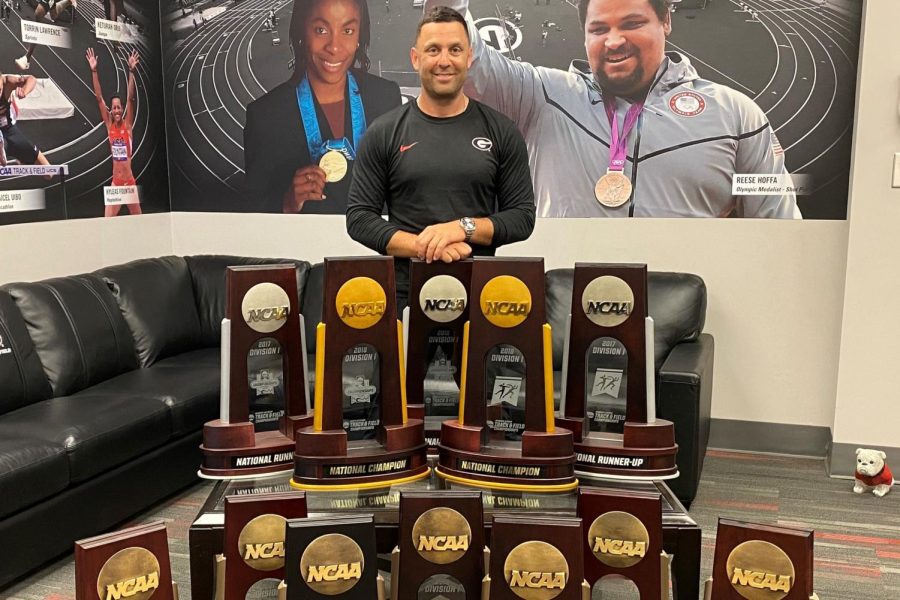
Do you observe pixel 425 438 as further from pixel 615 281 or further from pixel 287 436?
pixel 615 281

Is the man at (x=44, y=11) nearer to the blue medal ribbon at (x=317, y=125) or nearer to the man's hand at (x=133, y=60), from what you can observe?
the man's hand at (x=133, y=60)

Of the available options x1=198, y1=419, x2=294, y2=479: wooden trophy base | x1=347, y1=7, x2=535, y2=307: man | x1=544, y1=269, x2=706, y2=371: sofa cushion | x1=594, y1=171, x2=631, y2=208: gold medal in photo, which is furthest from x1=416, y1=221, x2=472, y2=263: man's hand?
x1=594, y1=171, x2=631, y2=208: gold medal in photo

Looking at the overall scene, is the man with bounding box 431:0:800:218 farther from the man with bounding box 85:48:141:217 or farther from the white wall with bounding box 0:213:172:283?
the white wall with bounding box 0:213:172:283

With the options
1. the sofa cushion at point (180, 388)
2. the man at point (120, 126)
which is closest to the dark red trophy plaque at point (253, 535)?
the sofa cushion at point (180, 388)

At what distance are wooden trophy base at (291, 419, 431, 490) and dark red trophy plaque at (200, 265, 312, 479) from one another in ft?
0.35

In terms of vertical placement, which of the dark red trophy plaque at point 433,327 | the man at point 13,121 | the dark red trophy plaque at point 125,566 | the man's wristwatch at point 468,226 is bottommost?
the dark red trophy plaque at point 125,566

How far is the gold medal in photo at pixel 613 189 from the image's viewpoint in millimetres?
4129

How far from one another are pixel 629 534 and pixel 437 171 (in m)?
1.15

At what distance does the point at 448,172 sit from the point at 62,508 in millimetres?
1662

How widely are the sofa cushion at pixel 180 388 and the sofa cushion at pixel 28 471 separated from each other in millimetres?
586

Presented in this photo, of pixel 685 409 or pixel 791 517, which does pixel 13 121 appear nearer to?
pixel 685 409

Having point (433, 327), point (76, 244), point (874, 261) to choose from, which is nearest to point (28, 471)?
point (433, 327)

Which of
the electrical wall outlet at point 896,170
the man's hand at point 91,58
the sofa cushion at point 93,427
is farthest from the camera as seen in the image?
the man's hand at point 91,58

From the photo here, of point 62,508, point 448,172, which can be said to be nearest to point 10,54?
point 62,508
